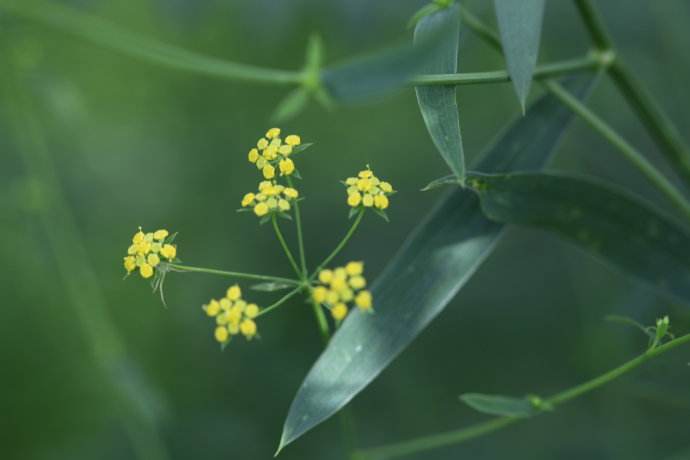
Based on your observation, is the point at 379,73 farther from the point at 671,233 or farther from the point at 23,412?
the point at 23,412

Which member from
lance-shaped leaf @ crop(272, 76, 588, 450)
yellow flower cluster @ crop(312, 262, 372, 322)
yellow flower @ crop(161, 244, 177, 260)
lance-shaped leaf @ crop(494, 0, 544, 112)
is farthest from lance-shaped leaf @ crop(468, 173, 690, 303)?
yellow flower @ crop(161, 244, 177, 260)

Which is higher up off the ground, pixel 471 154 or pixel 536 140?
pixel 471 154

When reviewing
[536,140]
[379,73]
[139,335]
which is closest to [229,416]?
[139,335]

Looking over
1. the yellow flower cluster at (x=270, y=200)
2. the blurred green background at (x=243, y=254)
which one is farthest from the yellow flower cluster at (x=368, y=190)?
the blurred green background at (x=243, y=254)

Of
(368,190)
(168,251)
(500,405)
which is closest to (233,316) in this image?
(168,251)

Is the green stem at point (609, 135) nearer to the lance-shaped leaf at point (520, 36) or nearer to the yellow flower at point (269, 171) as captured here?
the lance-shaped leaf at point (520, 36)

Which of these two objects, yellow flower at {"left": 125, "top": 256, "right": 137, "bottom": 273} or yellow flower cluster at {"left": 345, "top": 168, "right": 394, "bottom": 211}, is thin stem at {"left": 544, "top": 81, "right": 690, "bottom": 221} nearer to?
yellow flower cluster at {"left": 345, "top": 168, "right": 394, "bottom": 211}

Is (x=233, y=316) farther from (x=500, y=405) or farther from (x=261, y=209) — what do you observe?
(x=500, y=405)
